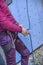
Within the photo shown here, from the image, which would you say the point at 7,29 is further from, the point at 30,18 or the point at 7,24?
the point at 30,18

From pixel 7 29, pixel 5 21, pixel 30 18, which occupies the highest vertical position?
pixel 5 21

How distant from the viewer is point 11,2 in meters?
3.73

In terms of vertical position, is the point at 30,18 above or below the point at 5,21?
below

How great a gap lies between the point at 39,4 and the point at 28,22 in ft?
1.05

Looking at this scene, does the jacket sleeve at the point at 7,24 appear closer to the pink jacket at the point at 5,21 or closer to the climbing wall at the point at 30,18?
the pink jacket at the point at 5,21

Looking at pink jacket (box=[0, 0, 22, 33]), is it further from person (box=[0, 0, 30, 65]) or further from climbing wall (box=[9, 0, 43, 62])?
climbing wall (box=[9, 0, 43, 62])

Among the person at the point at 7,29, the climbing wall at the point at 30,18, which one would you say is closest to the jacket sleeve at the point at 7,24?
the person at the point at 7,29

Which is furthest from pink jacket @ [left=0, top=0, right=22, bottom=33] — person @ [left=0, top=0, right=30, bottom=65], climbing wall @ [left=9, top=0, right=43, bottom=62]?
climbing wall @ [left=9, top=0, right=43, bottom=62]

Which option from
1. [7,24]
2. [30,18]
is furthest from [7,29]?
[30,18]

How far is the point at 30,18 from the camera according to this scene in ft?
13.7

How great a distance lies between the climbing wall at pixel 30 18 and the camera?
3.90 meters

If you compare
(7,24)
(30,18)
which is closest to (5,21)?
(7,24)

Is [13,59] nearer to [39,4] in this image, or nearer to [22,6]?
[22,6]

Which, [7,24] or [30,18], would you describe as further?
[30,18]
